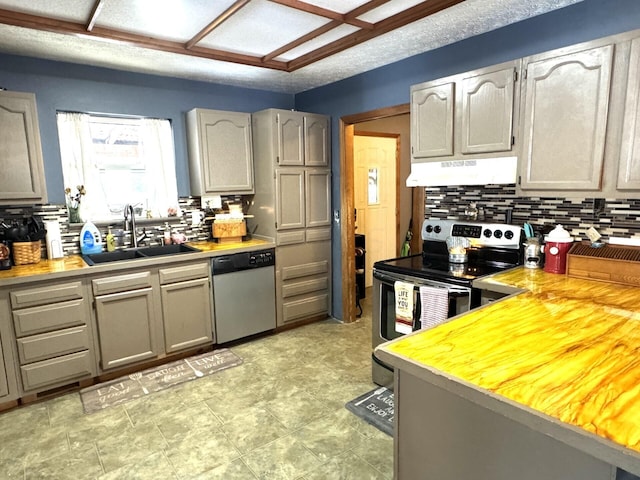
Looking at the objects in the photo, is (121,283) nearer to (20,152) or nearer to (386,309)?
(20,152)

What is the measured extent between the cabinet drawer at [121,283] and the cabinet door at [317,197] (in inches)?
64.2

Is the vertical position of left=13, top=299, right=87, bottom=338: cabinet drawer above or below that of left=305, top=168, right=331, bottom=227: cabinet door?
below

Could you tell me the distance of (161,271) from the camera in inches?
123

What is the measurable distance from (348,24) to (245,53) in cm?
97

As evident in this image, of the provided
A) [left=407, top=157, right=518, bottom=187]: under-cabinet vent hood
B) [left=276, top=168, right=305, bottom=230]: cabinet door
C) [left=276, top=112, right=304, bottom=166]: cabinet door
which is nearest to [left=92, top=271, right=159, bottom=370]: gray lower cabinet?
[left=276, top=168, right=305, bottom=230]: cabinet door

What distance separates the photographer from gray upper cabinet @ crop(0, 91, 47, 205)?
2.67 metres

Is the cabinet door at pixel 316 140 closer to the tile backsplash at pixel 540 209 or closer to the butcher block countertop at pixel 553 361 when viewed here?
the tile backsplash at pixel 540 209

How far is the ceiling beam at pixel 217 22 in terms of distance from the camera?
7.17 feet

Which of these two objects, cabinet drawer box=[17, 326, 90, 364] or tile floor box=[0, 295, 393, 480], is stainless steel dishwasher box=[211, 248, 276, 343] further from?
cabinet drawer box=[17, 326, 90, 364]

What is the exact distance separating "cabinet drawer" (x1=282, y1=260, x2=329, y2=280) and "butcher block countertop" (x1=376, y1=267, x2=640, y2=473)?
2.43 meters

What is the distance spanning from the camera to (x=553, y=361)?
3.86 feet

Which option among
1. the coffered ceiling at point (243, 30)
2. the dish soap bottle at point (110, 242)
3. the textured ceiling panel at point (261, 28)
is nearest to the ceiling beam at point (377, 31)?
the coffered ceiling at point (243, 30)

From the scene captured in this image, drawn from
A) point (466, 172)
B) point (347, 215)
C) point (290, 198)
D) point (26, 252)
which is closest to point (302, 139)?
point (290, 198)

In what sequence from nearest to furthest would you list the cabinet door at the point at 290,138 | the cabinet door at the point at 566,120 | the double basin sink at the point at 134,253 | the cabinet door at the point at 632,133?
the cabinet door at the point at 632,133
the cabinet door at the point at 566,120
the double basin sink at the point at 134,253
the cabinet door at the point at 290,138
